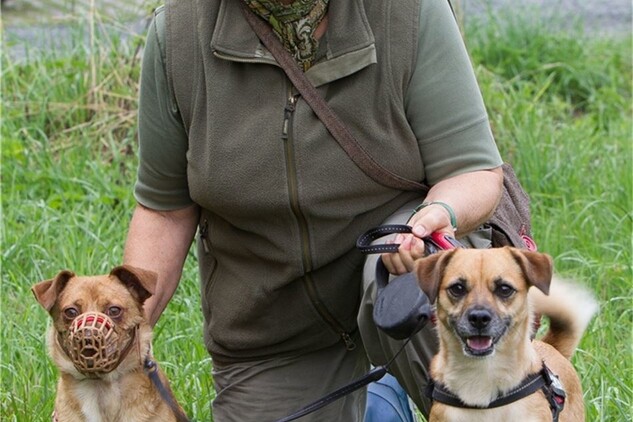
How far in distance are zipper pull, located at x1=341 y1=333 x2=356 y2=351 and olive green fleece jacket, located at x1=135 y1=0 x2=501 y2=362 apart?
0.21 meters

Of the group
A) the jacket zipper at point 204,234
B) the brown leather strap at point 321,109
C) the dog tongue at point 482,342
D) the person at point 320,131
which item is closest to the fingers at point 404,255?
the person at point 320,131

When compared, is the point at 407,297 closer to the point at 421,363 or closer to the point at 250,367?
the point at 421,363

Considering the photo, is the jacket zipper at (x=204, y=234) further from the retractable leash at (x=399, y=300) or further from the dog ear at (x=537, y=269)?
the dog ear at (x=537, y=269)

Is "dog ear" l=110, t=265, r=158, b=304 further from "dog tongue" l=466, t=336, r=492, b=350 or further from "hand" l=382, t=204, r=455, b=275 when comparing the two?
"dog tongue" l=466, t=336, r=492, b=350

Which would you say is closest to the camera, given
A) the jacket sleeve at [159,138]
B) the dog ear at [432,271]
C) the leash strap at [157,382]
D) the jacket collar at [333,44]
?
the dog ear at [432,271]

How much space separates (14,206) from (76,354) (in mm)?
2749

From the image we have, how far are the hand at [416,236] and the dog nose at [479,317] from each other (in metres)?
0.38

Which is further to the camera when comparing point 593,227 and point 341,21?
point 593,227

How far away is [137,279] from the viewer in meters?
3.50

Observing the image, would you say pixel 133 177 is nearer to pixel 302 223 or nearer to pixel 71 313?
pixel 302 223

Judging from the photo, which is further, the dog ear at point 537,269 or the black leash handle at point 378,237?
the black leash handle at point 378,237

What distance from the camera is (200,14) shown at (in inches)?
149

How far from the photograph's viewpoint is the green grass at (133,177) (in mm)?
4488

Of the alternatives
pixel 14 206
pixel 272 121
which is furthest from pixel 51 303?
pixel 14 206
